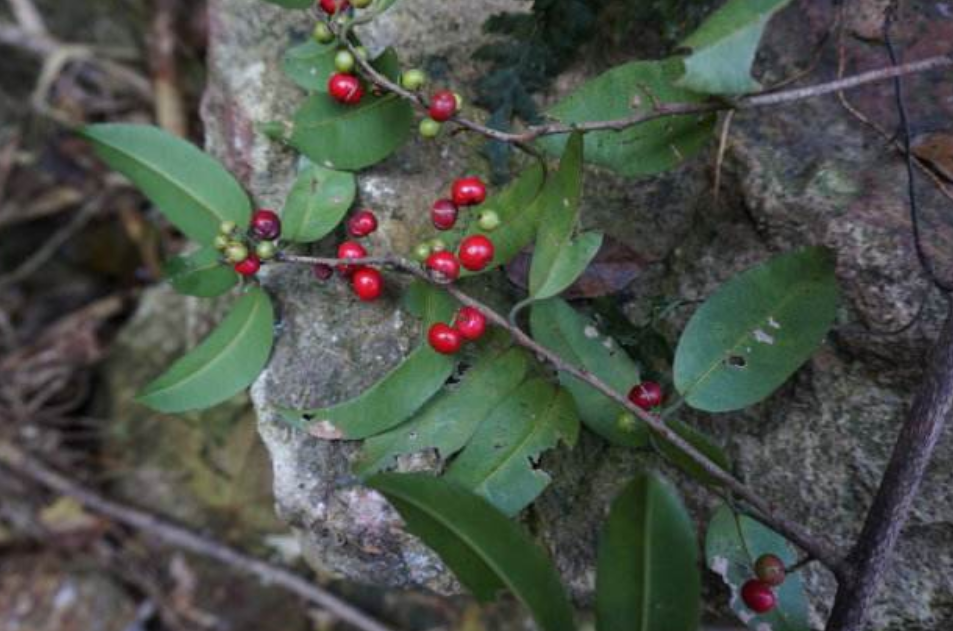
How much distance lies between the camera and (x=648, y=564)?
1.14m

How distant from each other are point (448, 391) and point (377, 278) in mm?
237

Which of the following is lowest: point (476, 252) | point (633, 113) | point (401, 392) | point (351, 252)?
point (401, 392)

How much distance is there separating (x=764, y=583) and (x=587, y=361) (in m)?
0.42

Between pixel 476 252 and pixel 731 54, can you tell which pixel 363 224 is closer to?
pixel 476 252

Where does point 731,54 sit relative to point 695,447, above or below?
above

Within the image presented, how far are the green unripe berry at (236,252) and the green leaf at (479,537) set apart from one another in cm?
50

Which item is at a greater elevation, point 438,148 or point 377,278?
point 438,148

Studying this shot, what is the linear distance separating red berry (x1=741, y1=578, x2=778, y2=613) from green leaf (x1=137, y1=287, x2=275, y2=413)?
34.7 inches

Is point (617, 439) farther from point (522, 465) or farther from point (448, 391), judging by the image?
point (448, 391)

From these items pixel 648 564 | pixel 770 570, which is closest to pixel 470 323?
pixel 648 564

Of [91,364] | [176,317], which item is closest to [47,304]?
[91,364]

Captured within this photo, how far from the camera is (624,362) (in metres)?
1.47

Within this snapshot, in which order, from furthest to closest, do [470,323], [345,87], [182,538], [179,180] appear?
1. [182,538]
2. [179,180]
3. [345,87]
4. [470,323]

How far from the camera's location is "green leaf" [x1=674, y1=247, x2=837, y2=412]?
1383mm
